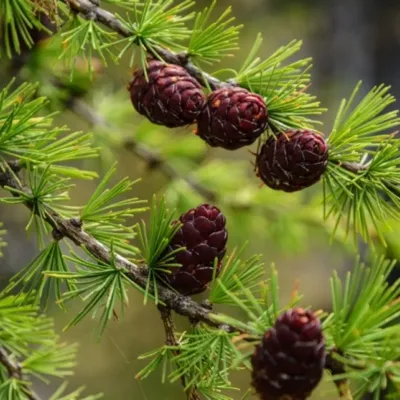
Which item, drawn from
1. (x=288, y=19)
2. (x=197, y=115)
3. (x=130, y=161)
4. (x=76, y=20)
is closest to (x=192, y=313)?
(x=197, y=115)

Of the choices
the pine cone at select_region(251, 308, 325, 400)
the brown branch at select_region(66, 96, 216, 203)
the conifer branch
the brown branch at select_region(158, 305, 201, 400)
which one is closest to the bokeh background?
the brown branch at select_region(66, 96, 216, 203)

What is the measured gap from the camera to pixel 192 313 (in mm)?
494

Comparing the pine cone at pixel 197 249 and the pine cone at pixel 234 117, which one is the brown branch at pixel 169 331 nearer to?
the pine cone at pixel 197 249

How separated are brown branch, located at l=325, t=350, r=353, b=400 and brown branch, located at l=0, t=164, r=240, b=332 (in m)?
0.07

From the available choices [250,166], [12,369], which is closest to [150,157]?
[12,369]

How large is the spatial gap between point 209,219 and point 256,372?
0.14 m

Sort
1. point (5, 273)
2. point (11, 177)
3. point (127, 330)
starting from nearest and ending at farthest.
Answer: point (11, 177) → point (5, 273) → point (127, 330)

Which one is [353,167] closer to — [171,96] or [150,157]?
[171,96]

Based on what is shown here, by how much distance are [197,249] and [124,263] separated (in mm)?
58

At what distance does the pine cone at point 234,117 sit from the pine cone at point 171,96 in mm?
15

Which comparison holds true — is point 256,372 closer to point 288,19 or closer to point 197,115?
point 197,115

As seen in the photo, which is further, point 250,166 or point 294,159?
point 250,166

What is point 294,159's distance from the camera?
544 millimetres

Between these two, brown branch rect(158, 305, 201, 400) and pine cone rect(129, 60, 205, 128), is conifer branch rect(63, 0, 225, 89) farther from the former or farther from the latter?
brown branch rect(158, 305, 201, 400)
